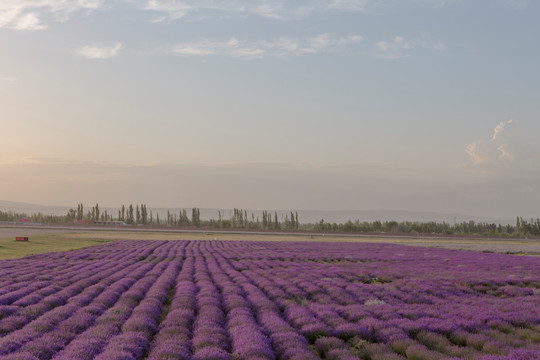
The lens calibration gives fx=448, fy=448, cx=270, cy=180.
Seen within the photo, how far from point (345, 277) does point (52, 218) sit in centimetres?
17119

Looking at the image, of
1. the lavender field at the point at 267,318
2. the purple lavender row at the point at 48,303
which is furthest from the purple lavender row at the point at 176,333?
the purple lavender row at the point at 48,303

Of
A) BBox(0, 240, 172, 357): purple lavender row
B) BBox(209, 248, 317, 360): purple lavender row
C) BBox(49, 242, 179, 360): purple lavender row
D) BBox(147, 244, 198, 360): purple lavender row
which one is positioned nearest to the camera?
BBox(147, 244, 198, 360): purple lavender row

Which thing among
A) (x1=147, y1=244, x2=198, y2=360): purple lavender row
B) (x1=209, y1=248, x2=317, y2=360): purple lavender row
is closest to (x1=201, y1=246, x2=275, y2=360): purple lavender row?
(x1=209, y1=248, x2=317, y2=360): purple lavender row

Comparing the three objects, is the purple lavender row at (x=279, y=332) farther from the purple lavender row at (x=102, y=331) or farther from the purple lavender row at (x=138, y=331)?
the purple lavender row at (x=102, y=331)

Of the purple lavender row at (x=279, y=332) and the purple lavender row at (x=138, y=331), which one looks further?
the purple lavender row at (x=279, y=332)

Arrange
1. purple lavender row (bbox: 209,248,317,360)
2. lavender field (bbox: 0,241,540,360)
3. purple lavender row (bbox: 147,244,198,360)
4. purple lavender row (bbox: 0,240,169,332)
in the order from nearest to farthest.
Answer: purple lavender row (bbox: 147,244,198,360) < purple lavender row (bbox: 209,248,317,360) < lavender field (bbox: 0,241,540,360) < purple lavender row (bbox: 0,240,169,332)

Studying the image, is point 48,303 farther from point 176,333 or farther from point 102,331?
point 176,333

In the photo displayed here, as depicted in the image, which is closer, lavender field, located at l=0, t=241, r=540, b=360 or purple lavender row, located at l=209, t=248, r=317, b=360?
purple lavender row, located at l=209, t=248, r=317, b=360

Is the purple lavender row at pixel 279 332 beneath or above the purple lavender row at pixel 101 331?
beneath

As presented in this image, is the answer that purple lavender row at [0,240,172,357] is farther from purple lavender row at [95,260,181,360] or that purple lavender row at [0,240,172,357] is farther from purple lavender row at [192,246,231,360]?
purple lavender row at [192,246,231,360]

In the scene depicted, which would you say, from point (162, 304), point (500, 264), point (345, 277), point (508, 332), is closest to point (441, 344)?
point (508, 332)

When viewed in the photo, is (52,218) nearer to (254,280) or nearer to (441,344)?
(254,280)

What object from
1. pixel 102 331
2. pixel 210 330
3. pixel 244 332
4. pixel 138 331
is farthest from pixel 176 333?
pixel 102 331

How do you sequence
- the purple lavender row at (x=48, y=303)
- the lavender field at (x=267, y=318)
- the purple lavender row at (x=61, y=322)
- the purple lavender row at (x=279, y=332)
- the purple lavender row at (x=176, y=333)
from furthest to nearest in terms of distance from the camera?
the purple lavender row at (x=48, y=303) < the purple lavender row at (x=61, y=322) < the lavender field at (x=267, y=318) < the purple lavender row at (x=279, y=332) < the purple lavender row at (x=176, y=333)
